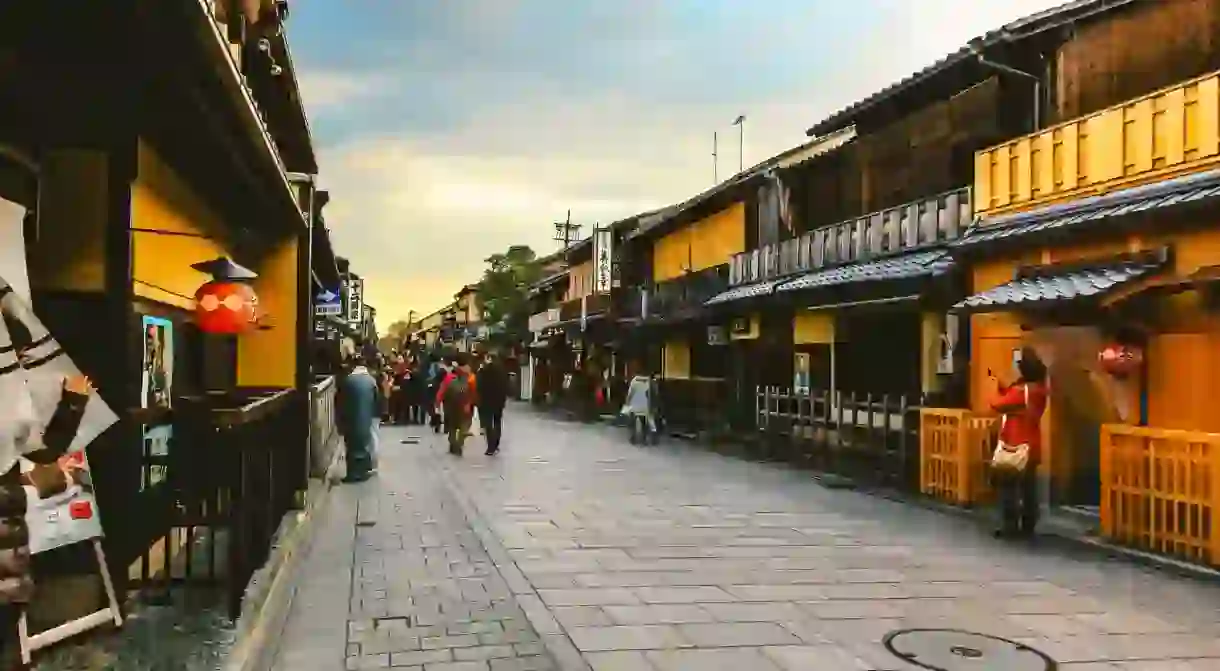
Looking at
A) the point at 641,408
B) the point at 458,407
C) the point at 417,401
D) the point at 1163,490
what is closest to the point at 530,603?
the point at 1163,490

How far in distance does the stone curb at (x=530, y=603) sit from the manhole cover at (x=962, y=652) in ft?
6.83

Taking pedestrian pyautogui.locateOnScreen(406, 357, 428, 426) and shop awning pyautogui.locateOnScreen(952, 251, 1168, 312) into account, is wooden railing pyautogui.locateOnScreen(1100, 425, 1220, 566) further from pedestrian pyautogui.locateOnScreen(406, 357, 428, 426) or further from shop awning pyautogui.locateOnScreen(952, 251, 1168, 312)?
pedestrian pyautogui.locateOnScreen(406, 357, 428, 426)

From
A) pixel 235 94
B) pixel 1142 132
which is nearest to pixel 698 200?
pixel 1142 132

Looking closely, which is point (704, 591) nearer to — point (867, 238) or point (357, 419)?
point (357, 419)

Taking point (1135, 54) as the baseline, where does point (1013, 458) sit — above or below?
below

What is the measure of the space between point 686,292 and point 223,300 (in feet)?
63.2

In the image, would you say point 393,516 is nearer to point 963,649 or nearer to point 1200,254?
point 963,649

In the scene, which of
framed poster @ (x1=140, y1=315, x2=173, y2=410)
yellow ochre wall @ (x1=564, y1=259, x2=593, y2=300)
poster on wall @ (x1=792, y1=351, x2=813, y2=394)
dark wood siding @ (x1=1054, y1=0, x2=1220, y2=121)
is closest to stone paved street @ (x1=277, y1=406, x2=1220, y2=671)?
framed poster @ (x1=140, y1=315, x2=173, y2=410)

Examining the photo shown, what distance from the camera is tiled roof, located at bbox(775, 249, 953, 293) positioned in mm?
15281

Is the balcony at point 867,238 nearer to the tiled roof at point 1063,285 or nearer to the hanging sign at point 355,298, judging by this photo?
the tiled roof at point 1063,285

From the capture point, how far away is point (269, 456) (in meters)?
8.36

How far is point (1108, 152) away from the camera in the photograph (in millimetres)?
12188

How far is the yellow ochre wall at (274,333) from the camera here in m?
13.6

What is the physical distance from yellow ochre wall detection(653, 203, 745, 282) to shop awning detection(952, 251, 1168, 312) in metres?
13.0
